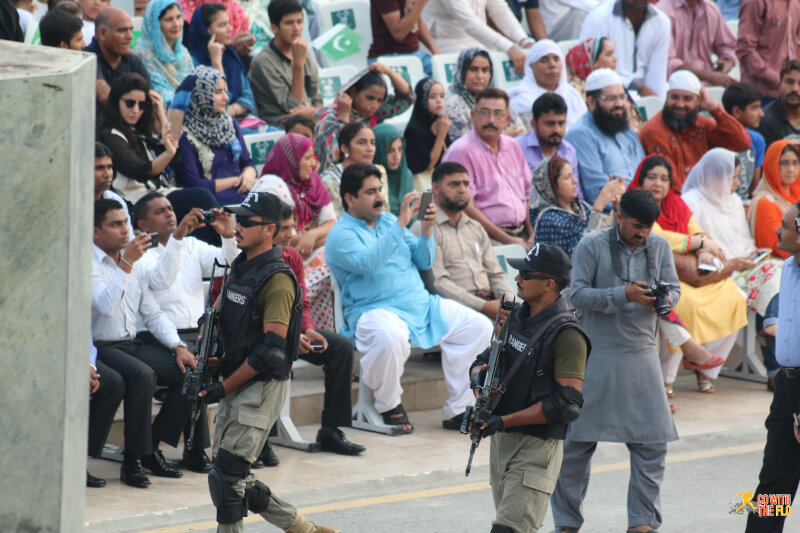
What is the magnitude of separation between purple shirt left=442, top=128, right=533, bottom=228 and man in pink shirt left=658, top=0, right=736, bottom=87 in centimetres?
497

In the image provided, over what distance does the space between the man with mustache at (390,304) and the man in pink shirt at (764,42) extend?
752 cm

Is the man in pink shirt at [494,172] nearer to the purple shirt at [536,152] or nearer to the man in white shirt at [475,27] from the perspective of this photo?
the purple shirt at [536,152]

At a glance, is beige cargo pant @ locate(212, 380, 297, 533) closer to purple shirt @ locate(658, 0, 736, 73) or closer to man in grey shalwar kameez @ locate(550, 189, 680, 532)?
man in grey shalwar kameez @ locate(550, 189, 680, 532)

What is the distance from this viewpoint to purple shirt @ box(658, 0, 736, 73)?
14539 mm

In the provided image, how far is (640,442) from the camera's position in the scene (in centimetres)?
613

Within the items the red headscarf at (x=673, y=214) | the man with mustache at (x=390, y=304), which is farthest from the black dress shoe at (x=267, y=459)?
the red headscarf at (x=673, y=214)

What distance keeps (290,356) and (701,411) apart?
476 centimetres

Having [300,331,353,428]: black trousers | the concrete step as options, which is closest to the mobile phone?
[300,331,353,428]: black trousers

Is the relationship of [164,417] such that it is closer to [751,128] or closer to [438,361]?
[438,361]

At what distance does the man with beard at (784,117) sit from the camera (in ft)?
41.9

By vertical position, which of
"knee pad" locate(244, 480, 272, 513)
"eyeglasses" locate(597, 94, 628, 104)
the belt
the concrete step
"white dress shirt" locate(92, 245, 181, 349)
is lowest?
the concrete step

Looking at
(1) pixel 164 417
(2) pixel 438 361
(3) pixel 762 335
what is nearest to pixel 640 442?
(1) pixel 164 417

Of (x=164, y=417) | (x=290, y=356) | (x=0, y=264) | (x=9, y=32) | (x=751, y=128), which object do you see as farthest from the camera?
(x=751, y=128)

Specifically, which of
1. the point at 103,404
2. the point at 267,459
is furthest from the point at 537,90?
the point at 103,404
